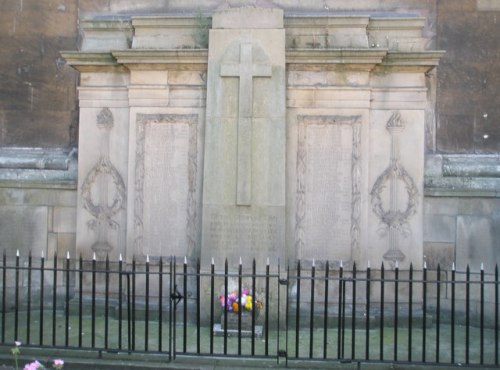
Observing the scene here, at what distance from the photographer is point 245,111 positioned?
8.08m

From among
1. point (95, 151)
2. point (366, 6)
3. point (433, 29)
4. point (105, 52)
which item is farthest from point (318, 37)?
point (95, 151)

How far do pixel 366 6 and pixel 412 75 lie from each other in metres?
1.53

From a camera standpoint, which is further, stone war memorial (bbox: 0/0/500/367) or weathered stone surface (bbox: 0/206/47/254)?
weathered stone surface (bbox: 0/206/47/254)

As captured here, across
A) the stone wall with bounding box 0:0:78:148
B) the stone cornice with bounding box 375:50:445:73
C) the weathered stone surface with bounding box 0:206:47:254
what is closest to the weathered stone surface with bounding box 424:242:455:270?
the stone cornice with bounding box 375:50:445:73

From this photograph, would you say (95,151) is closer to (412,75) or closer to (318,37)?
(318,37)

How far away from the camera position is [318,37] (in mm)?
8414

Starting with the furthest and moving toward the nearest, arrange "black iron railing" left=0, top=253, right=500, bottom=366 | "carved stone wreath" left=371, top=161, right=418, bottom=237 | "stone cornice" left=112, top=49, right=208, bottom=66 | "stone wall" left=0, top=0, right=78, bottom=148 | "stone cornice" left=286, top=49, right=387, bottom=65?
"stone wall" left=0, top=0, right=78, bottom=148 < "carved stone wreath" left=371, top=161, right=418, bottom=237 < "stone cornice" left=112, top=49, right=208, bottom=66 < "stone cornice" left=286, top=49, right=387, bottom=65 < "black iron railing" left=0, top=253, right=500, bottom=366

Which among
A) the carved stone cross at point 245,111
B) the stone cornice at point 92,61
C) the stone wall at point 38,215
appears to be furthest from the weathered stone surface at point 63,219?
the carved stone cross at point 245,111

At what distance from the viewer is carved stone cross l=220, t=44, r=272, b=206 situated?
316 inches

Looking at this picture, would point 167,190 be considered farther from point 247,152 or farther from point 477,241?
point 477,241

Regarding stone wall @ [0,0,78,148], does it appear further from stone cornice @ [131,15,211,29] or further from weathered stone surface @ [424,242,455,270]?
weathered stone surface @ [424,242,455,270]

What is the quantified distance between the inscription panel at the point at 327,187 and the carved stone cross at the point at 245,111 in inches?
28.8

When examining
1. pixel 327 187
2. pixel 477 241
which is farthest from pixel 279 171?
pixel 477 241

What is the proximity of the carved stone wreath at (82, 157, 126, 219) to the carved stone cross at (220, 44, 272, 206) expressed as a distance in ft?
5.89
